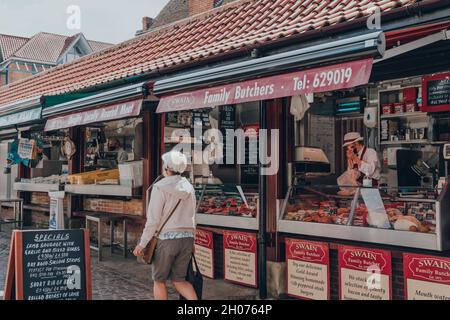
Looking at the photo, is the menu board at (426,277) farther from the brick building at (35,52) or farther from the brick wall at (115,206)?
the brick building at (35,52)

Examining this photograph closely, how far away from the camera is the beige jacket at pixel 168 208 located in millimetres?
5004

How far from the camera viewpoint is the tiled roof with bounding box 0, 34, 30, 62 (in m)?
39.0

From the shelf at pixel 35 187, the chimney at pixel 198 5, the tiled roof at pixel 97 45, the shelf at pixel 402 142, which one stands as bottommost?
the shelf at pixel 35 187

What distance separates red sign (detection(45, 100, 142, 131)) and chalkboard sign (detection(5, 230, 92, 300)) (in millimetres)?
2587

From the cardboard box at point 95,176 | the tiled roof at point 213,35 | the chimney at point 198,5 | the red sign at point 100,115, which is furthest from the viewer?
the chimney at point 198,5

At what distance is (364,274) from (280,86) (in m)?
2.30

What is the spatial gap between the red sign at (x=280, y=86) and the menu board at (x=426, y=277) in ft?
6.45

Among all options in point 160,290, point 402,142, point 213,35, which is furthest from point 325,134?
point 160,290

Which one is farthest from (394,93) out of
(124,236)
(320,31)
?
(124,236)

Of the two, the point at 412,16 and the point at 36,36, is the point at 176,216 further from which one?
the point at 36,36

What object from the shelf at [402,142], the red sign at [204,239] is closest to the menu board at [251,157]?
the red sign at [204,239]

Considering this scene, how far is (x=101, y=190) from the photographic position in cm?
974

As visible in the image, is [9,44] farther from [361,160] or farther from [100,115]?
[361,160]

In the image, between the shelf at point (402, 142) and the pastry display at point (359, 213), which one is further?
the shelf at point (402, 142)
